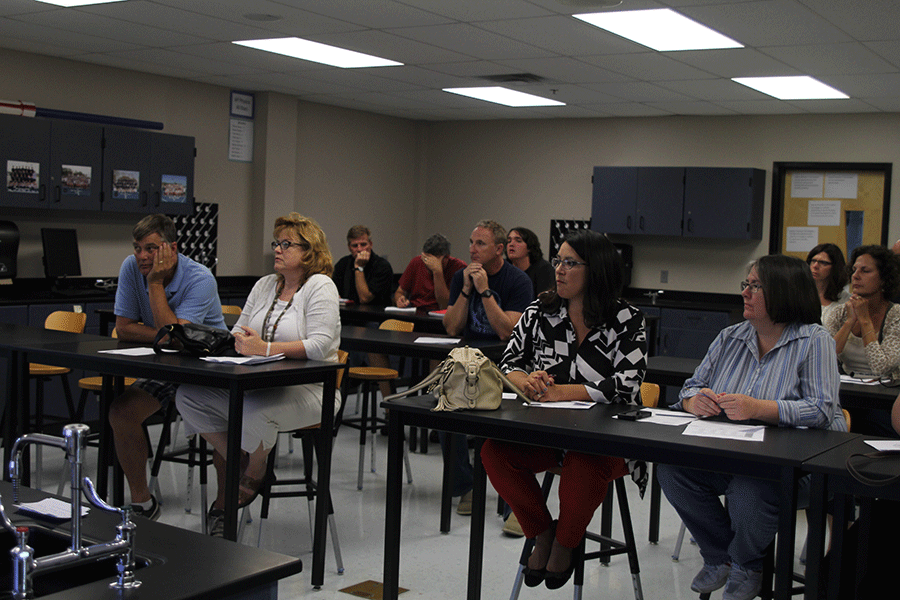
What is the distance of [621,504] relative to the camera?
3164 mm

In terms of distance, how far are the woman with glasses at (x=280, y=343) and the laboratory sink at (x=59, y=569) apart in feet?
5.97

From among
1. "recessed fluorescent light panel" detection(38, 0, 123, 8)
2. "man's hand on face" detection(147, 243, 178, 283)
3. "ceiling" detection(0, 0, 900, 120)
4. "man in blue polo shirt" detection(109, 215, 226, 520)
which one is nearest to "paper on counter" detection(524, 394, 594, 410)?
"man in blue polo shirt" detection(109, 215, 226, 520)

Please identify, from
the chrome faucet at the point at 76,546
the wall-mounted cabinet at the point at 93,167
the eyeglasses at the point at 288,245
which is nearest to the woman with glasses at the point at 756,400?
the eyeglasses at the point at 288,245

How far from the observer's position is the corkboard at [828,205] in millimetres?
7754

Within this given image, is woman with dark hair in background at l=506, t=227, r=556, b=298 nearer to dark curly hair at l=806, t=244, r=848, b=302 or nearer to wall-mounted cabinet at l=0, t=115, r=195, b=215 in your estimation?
dark curly hair at l=806, t=244, r=848, b=302

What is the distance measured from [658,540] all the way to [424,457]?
196 cm

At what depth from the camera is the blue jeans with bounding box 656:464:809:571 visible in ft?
8.71

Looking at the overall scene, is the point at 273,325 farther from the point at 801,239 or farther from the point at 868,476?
the point at 801,239

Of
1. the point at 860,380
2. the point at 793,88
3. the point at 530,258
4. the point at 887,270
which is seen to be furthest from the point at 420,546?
the point at 793,88

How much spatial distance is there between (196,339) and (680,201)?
18.9 ft

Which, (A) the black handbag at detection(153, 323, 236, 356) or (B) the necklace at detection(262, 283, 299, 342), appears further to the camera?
(B) the necklace at detection(262, 283, 299, 342)

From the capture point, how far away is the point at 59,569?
1.49m

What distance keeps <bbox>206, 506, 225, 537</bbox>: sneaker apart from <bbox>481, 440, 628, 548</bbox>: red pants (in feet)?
3.91

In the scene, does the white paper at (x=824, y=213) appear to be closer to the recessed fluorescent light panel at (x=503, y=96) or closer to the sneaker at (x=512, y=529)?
the recessed fluorescent light panel at (x=503, y=96)
